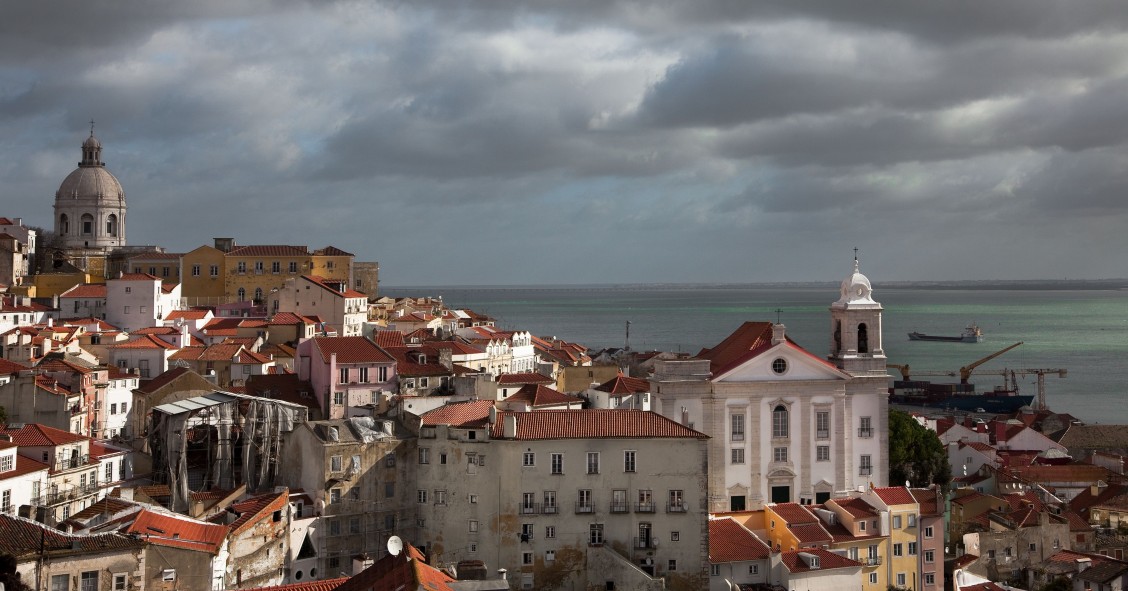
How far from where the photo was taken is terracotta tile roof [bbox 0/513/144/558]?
25972 millimetres

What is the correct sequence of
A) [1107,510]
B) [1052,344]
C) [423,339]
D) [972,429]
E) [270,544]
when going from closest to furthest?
[270,544], [1107,510], [423,339], [972,429], [1052,344]

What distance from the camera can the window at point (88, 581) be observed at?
2675cm

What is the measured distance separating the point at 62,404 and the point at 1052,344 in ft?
528

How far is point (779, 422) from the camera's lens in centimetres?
4941

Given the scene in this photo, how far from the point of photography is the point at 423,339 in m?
63.7

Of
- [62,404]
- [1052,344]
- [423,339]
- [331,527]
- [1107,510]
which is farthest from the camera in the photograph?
[1052,344]

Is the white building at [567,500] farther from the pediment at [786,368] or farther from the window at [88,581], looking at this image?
the window at [88,581]

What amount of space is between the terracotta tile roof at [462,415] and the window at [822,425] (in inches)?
573

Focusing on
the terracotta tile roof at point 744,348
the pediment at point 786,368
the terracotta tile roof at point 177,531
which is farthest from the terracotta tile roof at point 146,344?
the pediment at point 786,368

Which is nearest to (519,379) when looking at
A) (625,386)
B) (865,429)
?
(625,386)

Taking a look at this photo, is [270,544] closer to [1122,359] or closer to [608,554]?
[608,554]

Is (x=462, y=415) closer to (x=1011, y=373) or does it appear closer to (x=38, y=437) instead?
(x=38, y=437)

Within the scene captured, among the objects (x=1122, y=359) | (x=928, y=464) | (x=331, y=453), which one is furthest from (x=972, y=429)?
(x=1122, y=359)

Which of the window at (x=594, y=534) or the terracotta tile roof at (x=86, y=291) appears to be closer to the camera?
Result: the window at (x=594, y=534)
